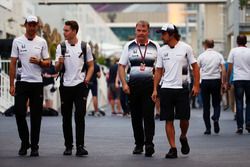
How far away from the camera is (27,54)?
38.7ft

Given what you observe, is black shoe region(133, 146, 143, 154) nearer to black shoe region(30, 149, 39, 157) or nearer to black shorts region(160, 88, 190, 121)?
black shorts region(160, 88, 190, 121)

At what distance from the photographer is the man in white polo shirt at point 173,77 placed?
11.6 m

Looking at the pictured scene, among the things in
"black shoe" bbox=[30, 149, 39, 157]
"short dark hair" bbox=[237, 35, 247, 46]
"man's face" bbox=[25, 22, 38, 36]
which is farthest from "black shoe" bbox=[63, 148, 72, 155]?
"short dark hair" bbox=[237, 35, 247, 46]

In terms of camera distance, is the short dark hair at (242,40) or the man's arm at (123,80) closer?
the man's arm at (123,80)

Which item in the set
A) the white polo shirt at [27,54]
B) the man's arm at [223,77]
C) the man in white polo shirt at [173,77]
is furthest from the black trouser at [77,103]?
the man's arm at [223,77]

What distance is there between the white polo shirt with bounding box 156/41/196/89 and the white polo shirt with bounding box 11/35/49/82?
5.16 feet

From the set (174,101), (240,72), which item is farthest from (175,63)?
(240,72)

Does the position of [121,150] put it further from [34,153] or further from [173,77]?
[173,77]

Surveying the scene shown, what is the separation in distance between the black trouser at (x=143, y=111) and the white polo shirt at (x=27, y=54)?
1.29 m

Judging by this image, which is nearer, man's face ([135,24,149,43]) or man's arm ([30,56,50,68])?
man's arm ([30,56,50,68])

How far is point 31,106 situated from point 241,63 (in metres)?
5.41

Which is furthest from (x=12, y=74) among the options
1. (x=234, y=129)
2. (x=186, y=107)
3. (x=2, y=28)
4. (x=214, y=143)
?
(x=2, y=28)

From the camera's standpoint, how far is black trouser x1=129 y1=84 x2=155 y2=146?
12.0m

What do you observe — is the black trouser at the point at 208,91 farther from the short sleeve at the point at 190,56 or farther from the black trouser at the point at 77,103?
the black trouser at the point at 77,103
